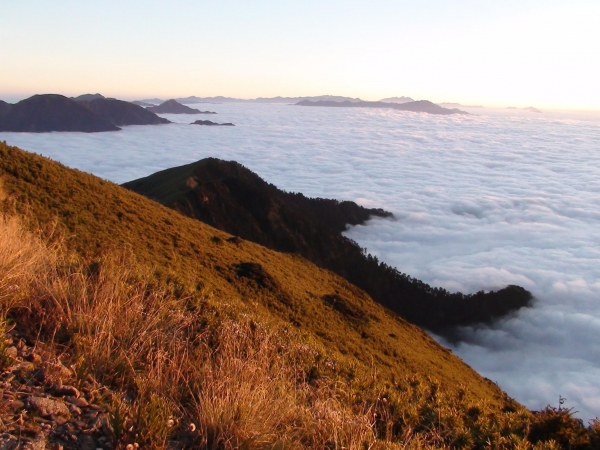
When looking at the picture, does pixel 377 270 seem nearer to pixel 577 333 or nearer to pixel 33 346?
pixel 577 333

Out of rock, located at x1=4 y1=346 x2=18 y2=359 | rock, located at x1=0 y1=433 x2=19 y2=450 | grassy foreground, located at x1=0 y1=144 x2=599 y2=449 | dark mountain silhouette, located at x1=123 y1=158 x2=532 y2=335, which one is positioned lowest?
dark mountain silhouette, located at x1=123 y1=158 x2=532 y2=335

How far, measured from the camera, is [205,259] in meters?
18.1

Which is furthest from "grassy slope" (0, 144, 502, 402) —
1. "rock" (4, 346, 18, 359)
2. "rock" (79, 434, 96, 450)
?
"rock" (79, 434, 96, 450)

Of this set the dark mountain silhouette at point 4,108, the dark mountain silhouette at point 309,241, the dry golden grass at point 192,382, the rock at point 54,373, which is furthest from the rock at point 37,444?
the dark mountain silhouette at point 4,108

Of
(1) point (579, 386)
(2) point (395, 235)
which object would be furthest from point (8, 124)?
(1) point (579, 386)

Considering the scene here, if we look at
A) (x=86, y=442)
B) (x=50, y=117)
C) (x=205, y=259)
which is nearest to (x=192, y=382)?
(x=86, y=442)

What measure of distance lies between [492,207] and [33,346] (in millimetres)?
108378

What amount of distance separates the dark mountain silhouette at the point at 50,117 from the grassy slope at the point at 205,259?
593ft

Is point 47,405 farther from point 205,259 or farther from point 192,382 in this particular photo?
point 205,259

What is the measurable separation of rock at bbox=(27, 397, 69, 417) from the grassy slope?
9667 mm

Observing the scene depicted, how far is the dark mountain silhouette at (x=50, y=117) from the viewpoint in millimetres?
171250

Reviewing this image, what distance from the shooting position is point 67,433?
9.46 ft

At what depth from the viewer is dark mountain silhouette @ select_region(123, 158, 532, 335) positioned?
43.5 meters

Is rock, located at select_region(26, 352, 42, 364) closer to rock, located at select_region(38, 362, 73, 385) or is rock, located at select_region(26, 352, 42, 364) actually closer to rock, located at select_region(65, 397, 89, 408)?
rock, located at select_region(38, 362, 73, 385)
